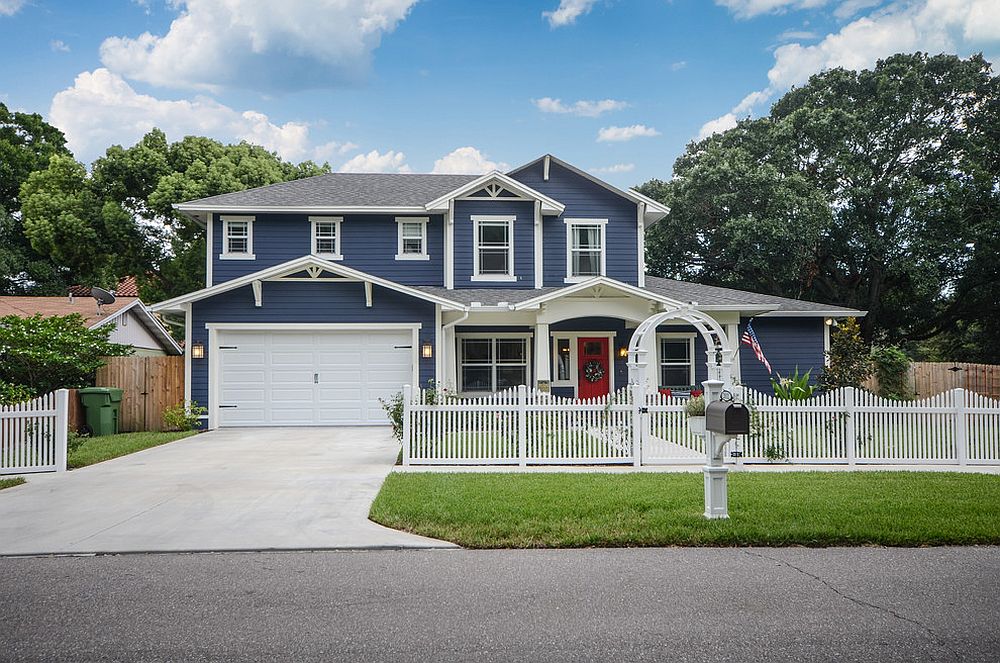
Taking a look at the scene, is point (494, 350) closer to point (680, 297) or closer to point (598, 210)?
point (598, 210)

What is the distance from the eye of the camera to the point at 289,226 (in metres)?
18.1

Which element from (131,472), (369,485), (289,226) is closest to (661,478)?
(369,485)

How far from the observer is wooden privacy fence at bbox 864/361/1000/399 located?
19.3 m

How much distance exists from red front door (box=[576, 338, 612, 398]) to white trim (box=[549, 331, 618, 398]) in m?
0.04

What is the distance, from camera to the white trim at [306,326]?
15836 millimetres

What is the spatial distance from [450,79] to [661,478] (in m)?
17.3

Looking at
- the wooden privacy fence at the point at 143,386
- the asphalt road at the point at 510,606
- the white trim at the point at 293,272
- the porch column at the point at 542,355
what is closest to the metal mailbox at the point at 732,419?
the asphalt road at the point at 510,606

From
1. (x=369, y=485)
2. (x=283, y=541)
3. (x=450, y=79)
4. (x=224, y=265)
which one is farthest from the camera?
(x=450, y=79)

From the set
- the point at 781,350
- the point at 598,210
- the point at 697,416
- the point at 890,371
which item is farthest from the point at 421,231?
the point at 890,371

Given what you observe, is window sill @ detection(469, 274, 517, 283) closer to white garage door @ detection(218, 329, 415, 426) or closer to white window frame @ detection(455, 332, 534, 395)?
white window frame @ detection(455, 332, 534, 395)

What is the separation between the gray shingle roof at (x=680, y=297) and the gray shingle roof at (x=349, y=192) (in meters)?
2.71

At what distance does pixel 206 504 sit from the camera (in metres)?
7.51

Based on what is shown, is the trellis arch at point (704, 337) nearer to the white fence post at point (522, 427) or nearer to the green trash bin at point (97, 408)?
the white fence post at point (522, 427)

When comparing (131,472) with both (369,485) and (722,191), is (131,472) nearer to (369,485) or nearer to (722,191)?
(369,485)
